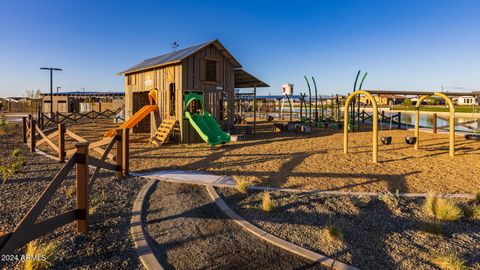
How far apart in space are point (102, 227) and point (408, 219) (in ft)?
16.6

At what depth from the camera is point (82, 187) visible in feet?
14.8

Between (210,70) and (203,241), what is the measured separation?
1309 cm

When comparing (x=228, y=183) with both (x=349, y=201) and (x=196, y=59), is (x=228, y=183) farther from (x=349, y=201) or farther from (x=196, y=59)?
(x=196, y=59)

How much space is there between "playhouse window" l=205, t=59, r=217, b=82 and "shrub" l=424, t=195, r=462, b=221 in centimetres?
1256

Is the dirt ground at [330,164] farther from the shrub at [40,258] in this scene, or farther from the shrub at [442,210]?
the shrub at [40,258]

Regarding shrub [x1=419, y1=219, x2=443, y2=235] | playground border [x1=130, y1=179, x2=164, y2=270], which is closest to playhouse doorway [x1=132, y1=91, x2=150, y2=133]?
playground border [x1=130, y1=179, x2=164, y2=270]

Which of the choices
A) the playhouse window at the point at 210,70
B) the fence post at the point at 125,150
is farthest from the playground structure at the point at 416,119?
the playhouse window at the point at 210,70

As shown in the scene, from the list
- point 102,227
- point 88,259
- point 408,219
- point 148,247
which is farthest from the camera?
point 408,219

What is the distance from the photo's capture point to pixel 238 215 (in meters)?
5.27

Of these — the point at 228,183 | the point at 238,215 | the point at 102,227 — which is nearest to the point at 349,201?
the point at 238,215

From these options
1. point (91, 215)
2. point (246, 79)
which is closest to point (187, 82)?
point (246, 79)

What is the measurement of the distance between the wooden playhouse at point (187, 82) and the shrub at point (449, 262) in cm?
1192

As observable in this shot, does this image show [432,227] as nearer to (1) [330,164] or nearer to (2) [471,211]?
(2) [471,211]

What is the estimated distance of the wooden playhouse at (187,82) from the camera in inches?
581
